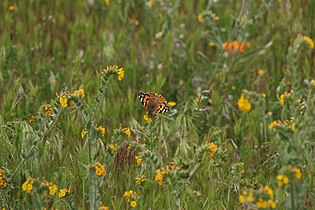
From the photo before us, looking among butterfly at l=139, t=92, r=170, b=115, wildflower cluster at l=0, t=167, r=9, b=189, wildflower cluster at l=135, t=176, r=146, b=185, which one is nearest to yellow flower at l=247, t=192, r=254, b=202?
wildflower cluster at l=135, t=176, r=146, b=185

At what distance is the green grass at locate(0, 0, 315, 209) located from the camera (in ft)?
9.37

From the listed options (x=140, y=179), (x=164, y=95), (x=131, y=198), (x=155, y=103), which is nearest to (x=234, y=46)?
(x=164, y=95)

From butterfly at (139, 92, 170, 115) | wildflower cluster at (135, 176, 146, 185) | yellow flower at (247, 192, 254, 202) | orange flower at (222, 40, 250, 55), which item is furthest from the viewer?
orange flower at (222, 40, 250, 55)

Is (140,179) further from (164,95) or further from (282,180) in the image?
(164,95)

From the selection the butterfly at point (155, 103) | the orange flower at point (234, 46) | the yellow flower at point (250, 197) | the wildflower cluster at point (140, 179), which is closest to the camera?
the yellow flower at point (250, 197)

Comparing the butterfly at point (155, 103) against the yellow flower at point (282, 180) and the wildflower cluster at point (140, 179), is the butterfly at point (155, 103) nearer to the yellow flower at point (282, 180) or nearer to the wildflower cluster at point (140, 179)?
the wildflower cluster at point (140, 179)

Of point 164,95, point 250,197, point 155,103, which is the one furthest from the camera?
point 164,95

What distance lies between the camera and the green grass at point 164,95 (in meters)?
2.86

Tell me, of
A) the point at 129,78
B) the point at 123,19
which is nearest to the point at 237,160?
the point at 129,78

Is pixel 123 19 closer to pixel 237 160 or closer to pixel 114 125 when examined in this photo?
pixel 114 125

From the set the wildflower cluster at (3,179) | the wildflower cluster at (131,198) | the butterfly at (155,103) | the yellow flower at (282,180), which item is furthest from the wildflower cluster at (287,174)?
the wildflower cluster at (3,179)

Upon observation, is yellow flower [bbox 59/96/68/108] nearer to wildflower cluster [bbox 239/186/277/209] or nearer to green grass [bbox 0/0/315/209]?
green grass [bbox 0/0/315/209]

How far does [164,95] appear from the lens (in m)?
4.21

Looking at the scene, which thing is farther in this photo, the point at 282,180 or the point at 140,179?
the point at 140,179
